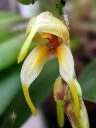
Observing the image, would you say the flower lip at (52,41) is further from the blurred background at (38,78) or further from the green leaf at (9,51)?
the green leaf at (9,51)

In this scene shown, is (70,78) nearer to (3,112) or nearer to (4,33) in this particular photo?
(3,112)

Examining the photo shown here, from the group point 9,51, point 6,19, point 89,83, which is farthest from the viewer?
point 6,19

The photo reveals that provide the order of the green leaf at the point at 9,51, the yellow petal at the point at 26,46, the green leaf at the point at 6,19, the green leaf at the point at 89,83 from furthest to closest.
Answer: the green leaf at the point at 6,19
the green leaf at the point at 9,51
the green leaf at the point at 89,83
the yellow petal at the point at 26,46

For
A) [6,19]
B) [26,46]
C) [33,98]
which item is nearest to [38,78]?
[33,98]

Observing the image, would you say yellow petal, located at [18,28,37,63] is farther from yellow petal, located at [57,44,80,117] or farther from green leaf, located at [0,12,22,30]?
green leaf, located at [0,12,22,30]

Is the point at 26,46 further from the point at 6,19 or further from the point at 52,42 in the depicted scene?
the point at 6,19

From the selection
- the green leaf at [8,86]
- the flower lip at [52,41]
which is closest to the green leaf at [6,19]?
the green leaf at [8,86]

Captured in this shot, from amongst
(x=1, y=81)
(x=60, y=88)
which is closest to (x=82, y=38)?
(x=1, y=81)
